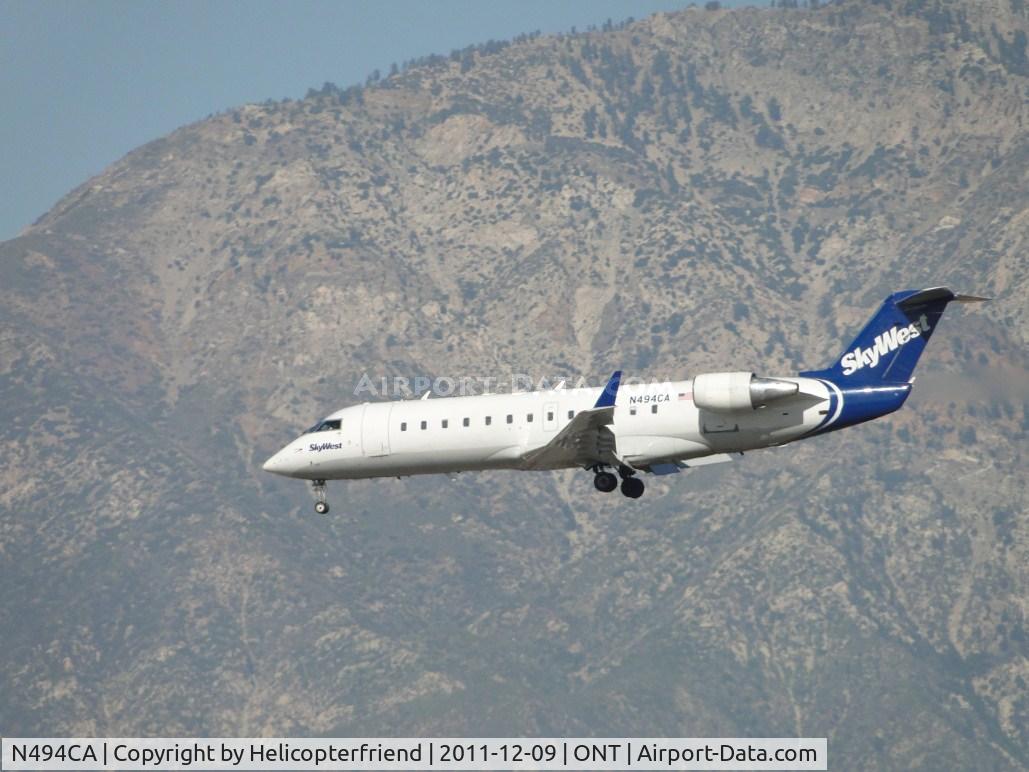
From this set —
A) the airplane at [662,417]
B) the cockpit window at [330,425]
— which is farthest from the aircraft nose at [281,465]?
the airplane at [662,417]

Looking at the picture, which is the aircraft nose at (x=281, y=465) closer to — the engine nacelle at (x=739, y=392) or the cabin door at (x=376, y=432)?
the cabin door at (x=376, y=432)

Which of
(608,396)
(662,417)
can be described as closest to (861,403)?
(662,417)

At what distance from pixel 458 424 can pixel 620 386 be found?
5455 millimetres

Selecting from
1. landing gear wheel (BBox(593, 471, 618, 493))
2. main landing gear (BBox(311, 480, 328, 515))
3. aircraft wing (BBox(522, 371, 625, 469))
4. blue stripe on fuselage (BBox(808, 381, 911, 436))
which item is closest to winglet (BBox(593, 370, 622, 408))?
aircraft wing (BBox(522, 371, 625, 469))

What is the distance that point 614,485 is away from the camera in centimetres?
6306

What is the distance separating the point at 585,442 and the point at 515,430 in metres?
2.96

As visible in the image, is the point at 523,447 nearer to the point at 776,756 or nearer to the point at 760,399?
the point at 760,399

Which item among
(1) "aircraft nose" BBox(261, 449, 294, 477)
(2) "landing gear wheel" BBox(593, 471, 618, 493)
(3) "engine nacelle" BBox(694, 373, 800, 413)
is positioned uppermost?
(1) "aircraft nose" BBox(261, 449, 294, 477)

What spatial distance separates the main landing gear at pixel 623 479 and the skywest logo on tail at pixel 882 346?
7.19m

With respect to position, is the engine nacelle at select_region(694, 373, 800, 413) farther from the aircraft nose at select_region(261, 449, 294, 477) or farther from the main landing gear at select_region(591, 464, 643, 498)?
the aircraft nose at select_region(261, 449, 294, 477)

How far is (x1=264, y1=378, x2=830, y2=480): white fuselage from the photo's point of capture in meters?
61.0

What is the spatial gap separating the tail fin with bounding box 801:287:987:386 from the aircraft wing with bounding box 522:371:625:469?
6.84 meters

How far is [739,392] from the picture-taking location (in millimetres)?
60062

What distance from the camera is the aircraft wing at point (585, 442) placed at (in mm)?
59875
